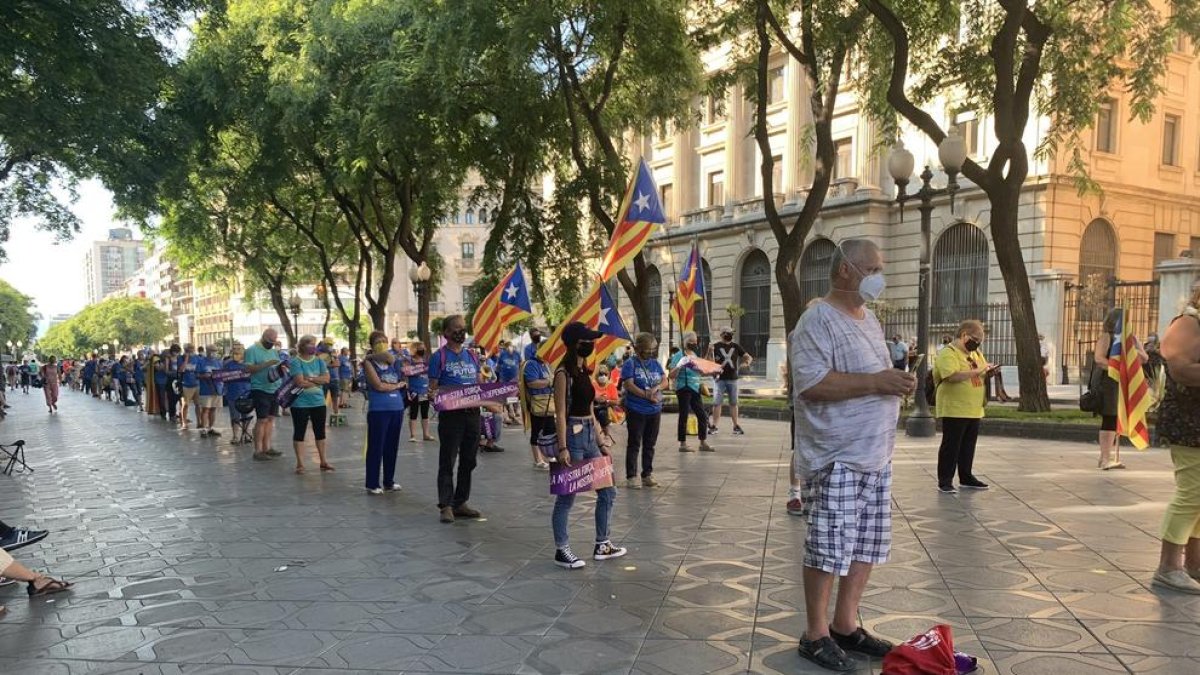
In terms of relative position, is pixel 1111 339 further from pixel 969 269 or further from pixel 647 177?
pixel 969 269

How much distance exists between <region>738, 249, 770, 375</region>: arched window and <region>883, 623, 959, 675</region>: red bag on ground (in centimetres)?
3128

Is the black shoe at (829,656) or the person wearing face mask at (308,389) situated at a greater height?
the person wearing face mask at (308,389)

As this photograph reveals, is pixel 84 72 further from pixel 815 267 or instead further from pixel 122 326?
pixel 122 326

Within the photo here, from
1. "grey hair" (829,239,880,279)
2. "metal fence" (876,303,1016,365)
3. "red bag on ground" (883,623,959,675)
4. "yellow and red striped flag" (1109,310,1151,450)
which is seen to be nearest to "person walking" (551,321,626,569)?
"grey hair" (829,239,880,279)

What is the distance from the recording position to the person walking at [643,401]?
352 inches

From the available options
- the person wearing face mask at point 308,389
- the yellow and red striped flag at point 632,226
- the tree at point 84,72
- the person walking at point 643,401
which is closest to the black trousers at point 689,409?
the person walking at point 643,401

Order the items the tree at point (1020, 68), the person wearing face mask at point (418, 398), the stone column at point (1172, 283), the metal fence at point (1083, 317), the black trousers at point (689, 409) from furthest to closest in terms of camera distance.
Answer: the metal fence at point (1083, 317) → the stone column at point (1172, 283) → the tree at point (1020, 68) → the person wearing face mask at point (418, 398) → the black trousers at point (689, 409)

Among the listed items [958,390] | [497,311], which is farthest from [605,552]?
[497,311]

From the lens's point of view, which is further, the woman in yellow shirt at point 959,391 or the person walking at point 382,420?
the person walking at point 382,420

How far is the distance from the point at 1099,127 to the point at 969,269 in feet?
20.3

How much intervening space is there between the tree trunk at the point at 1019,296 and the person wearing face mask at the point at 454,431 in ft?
38.9

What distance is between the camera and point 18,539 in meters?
5.95

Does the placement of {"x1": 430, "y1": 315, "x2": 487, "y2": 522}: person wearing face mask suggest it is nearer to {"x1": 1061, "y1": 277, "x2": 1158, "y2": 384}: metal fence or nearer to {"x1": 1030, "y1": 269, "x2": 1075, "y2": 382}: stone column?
{"x1": 1061, "y1": 277, "x2": 1158, "y2": 384}: metal fence

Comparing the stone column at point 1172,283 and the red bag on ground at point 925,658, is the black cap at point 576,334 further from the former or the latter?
the stone column at point 1172,283
